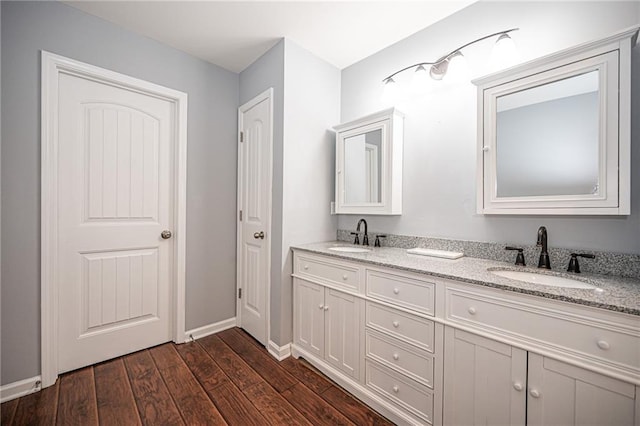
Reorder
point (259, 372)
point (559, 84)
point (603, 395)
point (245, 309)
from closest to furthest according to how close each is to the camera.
A: point (603, 395)
point (559, 84)
point (259, 372)
point (245, 309)

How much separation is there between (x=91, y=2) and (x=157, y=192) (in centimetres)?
130

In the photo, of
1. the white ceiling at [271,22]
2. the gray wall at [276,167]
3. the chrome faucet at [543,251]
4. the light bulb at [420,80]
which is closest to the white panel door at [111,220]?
the white ceiling at [271,22]

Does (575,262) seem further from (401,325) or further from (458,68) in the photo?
(458,68)

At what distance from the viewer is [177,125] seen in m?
2.20

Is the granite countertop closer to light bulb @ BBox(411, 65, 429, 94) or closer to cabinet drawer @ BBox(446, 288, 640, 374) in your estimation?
cabinet drawer @ BBox(446, 288, 640, 374)

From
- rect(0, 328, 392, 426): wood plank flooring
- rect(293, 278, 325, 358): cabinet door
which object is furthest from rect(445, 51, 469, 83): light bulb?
rect(0, 328, 392, 426): wood plank flooring

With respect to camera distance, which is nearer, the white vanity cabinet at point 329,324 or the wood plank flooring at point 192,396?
the wood plank flooring at point 192,396

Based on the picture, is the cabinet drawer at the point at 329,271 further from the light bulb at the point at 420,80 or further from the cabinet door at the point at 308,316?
the light bulb at the point at 420,80

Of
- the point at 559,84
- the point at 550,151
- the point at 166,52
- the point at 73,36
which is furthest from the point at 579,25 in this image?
the point at 73,36

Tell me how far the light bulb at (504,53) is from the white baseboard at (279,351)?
2359 millimetres

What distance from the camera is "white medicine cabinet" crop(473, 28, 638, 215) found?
117 cm

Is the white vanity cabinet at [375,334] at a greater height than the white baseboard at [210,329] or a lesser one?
greater

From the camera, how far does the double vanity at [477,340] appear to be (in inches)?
34.2

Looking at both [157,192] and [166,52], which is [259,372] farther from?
[166,52]
